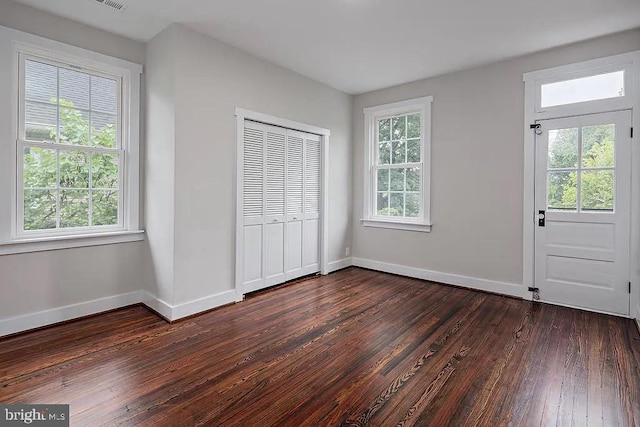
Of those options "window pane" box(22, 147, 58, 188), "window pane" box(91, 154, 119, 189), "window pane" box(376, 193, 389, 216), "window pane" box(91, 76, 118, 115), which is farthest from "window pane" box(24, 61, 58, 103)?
"window pane" box(376, 193, 389, 216)

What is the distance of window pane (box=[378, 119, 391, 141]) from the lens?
517 cm

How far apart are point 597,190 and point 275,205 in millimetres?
3530

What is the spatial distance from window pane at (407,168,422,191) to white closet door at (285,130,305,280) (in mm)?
1562

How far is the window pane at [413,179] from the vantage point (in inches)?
190

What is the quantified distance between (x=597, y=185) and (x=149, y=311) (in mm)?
4770

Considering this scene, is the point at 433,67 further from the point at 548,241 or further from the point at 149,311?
the point at 149,311

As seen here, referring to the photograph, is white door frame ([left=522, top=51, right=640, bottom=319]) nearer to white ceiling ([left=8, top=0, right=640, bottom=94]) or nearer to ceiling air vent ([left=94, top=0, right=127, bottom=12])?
white ceiling ([left=8, top=0, right=640, bottom=94])

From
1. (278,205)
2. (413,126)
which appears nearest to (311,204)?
(278,205)

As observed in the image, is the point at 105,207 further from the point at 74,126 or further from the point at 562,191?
the point at 562,191

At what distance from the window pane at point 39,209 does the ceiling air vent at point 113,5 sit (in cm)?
170

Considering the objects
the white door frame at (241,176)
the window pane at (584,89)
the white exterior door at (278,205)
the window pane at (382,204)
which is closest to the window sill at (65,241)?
the white door frame at (241,176)

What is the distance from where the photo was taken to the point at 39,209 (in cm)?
305

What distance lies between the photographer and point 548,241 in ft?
12.4

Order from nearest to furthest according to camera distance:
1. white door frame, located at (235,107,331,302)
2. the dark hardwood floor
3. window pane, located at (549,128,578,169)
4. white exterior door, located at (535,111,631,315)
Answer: the dark hardwood floor → white exterior door, located at (535,111,631,315) → window pane, located at (549,128,578,169) → white door frame, located at (235,107,331,302)
